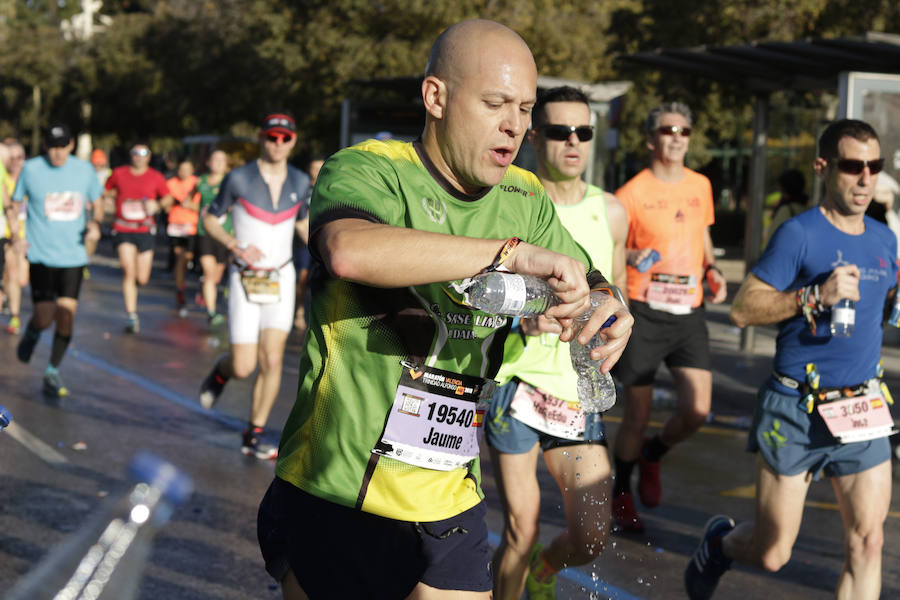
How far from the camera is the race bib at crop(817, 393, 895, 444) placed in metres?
4.36

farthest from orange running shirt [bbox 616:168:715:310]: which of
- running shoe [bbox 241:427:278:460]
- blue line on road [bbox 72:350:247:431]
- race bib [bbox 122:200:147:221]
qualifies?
race bib [bbox 122:200:147:221]

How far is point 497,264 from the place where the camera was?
2.34 metres

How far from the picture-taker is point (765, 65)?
1191 centimetres

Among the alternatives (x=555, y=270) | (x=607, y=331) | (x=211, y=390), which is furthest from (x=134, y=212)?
(x=555, y=270)

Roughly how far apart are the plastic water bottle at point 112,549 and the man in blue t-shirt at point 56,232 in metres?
2.96

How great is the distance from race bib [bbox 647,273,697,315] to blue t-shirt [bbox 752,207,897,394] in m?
2.04

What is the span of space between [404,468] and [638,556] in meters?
3.15

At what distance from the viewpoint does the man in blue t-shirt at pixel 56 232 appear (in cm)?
950

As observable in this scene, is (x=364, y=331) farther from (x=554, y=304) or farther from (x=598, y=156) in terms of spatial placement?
(x=598, y=156)

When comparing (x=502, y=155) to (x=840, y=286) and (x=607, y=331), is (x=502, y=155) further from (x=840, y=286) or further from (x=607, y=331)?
(x=840, y=286)

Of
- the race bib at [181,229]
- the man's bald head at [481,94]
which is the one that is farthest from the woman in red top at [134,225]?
the man's bald head at [481,94]

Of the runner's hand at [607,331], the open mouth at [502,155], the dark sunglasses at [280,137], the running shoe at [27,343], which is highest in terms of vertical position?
the open mouth at [502,155]

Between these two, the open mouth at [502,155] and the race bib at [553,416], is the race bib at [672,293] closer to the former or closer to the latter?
the race bib at [553,416]

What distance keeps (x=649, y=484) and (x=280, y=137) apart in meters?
3.30
